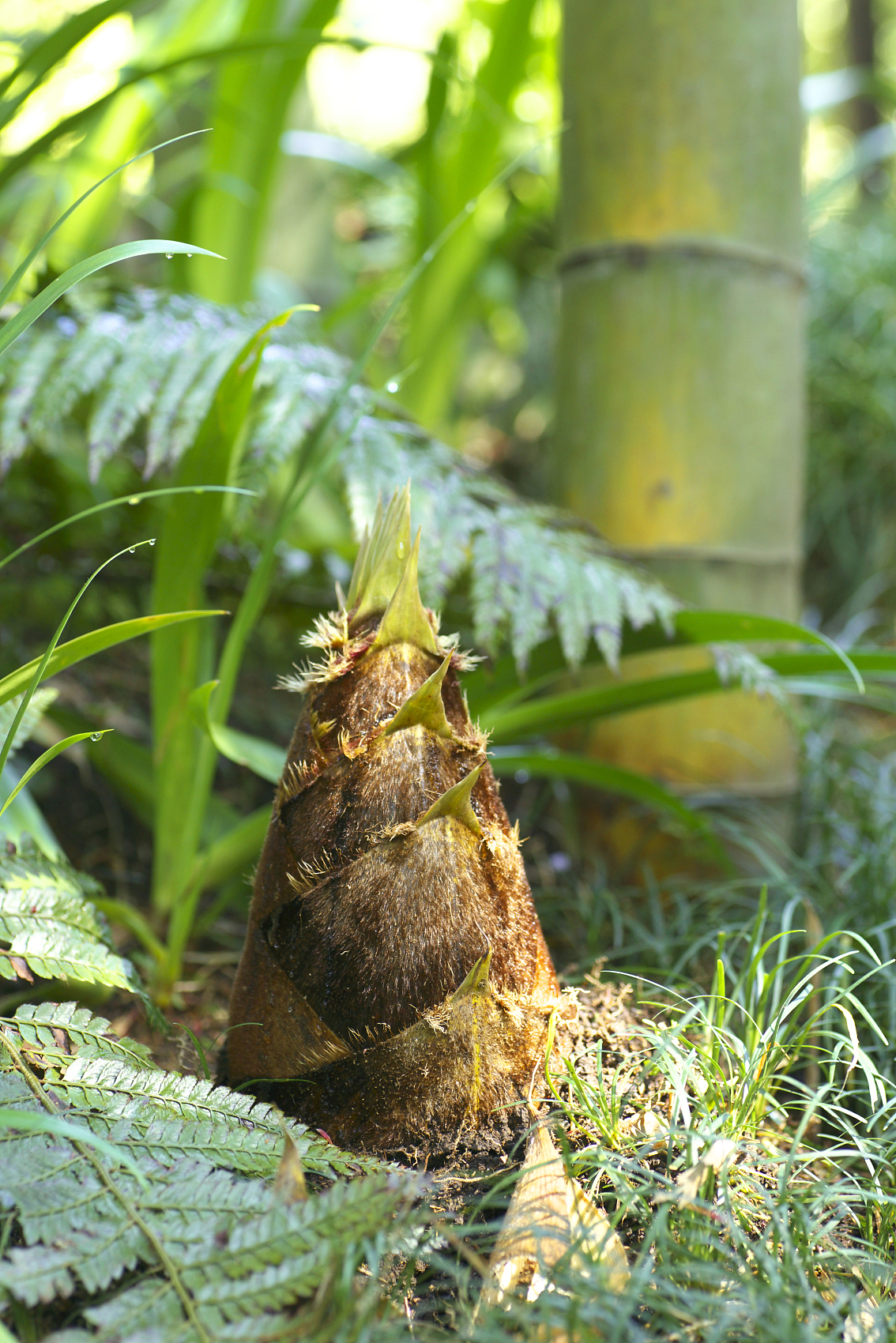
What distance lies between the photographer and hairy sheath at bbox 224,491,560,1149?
2.43 feet

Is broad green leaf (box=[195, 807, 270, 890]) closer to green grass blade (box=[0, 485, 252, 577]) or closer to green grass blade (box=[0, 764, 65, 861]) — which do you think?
green grass blade (box=[0, 764, 65, 861])

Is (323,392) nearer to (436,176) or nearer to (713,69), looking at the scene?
(713,69)

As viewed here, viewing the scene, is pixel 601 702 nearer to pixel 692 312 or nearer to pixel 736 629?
pixel 736 629

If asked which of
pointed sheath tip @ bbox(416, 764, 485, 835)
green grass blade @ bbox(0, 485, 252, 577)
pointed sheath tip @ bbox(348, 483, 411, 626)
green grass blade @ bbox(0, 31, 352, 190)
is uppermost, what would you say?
green grass blade @ bbox(0, 31, 352, 190)

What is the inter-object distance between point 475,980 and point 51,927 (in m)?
0.41

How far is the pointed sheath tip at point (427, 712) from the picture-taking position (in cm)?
74

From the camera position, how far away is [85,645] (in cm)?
80

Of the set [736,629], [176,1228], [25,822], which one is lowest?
[176,1228]

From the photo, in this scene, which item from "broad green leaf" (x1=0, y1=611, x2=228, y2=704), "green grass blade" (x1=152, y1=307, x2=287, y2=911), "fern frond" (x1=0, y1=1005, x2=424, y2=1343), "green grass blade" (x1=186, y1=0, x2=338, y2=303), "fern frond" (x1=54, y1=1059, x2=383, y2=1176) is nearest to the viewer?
"fern frond" (x1=0, y1=1005, x2=424, y2=1343)

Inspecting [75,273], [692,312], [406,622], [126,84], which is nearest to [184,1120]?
[406,622]

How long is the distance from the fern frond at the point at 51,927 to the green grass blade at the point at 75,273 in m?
0.50

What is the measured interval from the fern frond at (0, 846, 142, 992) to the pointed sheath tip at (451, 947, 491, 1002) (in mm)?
325

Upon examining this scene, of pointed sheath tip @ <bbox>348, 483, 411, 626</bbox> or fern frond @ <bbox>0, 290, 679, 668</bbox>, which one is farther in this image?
fern frond @ <bbox>0, 290, 679, 668</bbox>

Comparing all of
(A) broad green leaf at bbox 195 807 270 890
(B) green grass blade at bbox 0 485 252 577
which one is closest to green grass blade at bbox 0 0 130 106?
(B) green grass blade at bbox 0 485 252 577
